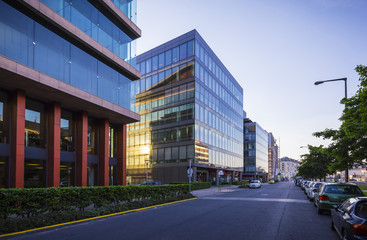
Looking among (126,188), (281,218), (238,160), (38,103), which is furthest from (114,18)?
(238,160)

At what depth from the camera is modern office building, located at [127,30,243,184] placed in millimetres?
46344

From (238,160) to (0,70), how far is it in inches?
2344

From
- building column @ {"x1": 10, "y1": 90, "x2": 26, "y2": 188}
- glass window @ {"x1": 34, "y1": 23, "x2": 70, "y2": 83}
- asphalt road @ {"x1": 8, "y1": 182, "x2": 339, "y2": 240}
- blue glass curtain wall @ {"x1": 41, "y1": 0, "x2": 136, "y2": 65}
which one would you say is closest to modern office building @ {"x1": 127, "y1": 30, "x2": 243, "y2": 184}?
blue glass curtain wall @ {"x1": 41, "y1": 0, "x2": 136, "y2": 65}

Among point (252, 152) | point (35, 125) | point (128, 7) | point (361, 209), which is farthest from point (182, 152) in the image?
point (252, 152)

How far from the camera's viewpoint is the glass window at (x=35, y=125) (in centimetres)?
1934

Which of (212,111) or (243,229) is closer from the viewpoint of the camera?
(243,229)

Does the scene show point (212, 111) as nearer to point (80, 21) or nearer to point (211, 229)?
point (80, 21)

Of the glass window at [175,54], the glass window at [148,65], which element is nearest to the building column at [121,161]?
the glass window at [175,54]

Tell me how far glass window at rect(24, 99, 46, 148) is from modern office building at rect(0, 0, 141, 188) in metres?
0.07

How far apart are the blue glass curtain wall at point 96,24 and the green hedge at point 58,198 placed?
41.3ft

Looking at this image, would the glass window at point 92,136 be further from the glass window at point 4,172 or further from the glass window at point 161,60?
the glass window at point 161,60

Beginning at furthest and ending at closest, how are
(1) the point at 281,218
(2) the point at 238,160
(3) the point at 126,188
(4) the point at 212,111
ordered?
1. (2) the point at 238,160
2. (4) the point at 212,111
3. (3) the point at 126,188
4. (1) the point at 281,218

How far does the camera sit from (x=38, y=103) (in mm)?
20281

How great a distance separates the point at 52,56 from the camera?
18984 millimetres
